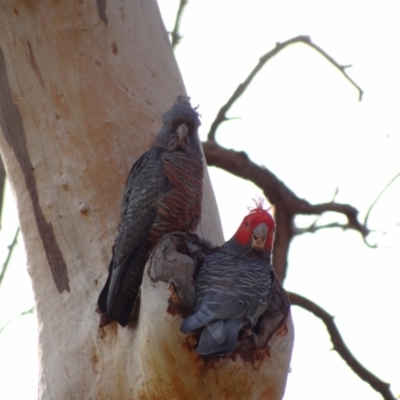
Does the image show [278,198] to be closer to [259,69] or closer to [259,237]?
[259,237]

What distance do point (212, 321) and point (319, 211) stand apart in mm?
2648

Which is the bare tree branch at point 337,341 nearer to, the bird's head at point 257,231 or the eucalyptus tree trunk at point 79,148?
the bird's head at point 257,231

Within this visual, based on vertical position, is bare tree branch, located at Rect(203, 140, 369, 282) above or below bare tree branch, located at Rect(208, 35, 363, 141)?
below

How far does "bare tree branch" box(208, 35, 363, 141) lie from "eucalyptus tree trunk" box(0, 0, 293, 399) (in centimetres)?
105

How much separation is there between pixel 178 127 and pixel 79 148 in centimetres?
65

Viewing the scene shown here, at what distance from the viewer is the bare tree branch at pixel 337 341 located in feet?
19.8

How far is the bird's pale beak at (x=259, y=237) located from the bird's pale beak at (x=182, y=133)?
0.74 meters

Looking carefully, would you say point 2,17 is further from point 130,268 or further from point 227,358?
point 227,358

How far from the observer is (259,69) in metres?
6.75

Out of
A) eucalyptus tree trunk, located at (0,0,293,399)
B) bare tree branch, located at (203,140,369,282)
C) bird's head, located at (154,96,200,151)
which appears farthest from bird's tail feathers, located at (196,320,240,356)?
bare tree branch, located at (203,140,369,282)

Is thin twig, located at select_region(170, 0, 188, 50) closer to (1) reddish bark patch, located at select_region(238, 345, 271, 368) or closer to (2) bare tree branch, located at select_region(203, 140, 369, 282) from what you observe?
(2) bare tree branch, located at select_region(203, 140, 369, 282)

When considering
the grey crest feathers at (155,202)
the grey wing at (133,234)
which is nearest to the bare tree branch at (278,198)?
the grey crest feathers at (155,202)

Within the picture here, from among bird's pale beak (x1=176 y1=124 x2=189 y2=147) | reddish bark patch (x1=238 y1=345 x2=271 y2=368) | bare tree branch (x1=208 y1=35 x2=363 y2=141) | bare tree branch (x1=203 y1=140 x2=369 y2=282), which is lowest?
reddish bark patch (x1=238 y1=345 x2=271 y2=368)

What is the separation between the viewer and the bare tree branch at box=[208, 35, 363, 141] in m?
6.43
